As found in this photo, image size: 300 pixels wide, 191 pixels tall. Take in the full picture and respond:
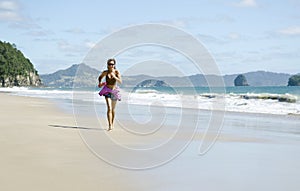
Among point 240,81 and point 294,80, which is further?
point 240,81

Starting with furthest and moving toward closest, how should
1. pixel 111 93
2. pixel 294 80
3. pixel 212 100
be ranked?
pixel 294 80 → pixel 212 100 → pixel 111 93

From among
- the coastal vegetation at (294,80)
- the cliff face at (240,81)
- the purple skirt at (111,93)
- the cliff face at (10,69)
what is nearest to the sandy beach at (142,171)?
the purple skirt at (111,93)

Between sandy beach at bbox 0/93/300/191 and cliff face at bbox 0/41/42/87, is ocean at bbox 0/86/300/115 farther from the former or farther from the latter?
cliff face at bbox 0/41/42/87

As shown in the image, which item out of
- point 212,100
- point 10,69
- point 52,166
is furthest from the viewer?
point 10,69

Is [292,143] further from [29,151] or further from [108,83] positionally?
[29,151]

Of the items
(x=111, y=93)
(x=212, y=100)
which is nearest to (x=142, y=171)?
(x=111, y=93)

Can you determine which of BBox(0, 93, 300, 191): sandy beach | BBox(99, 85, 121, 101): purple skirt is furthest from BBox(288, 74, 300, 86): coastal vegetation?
BBox(0, 93, 300, 191): sandy beach

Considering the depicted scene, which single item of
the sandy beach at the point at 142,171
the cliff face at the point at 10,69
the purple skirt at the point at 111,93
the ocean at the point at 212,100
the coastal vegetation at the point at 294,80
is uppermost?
the cliff face at the point at 10,69

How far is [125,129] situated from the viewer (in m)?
12.7

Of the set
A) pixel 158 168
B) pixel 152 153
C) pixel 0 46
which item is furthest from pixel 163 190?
pixel 0 46

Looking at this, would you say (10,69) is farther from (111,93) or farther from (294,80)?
(111,93)

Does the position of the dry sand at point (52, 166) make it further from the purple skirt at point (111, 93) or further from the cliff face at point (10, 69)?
the cliff face at point (10, 69)

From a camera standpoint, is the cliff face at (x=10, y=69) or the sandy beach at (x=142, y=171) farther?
the cliff face at (x=10, y=69)

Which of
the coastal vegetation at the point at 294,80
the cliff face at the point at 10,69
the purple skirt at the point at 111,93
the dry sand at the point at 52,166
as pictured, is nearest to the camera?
the dry sand at the point at 52,166
